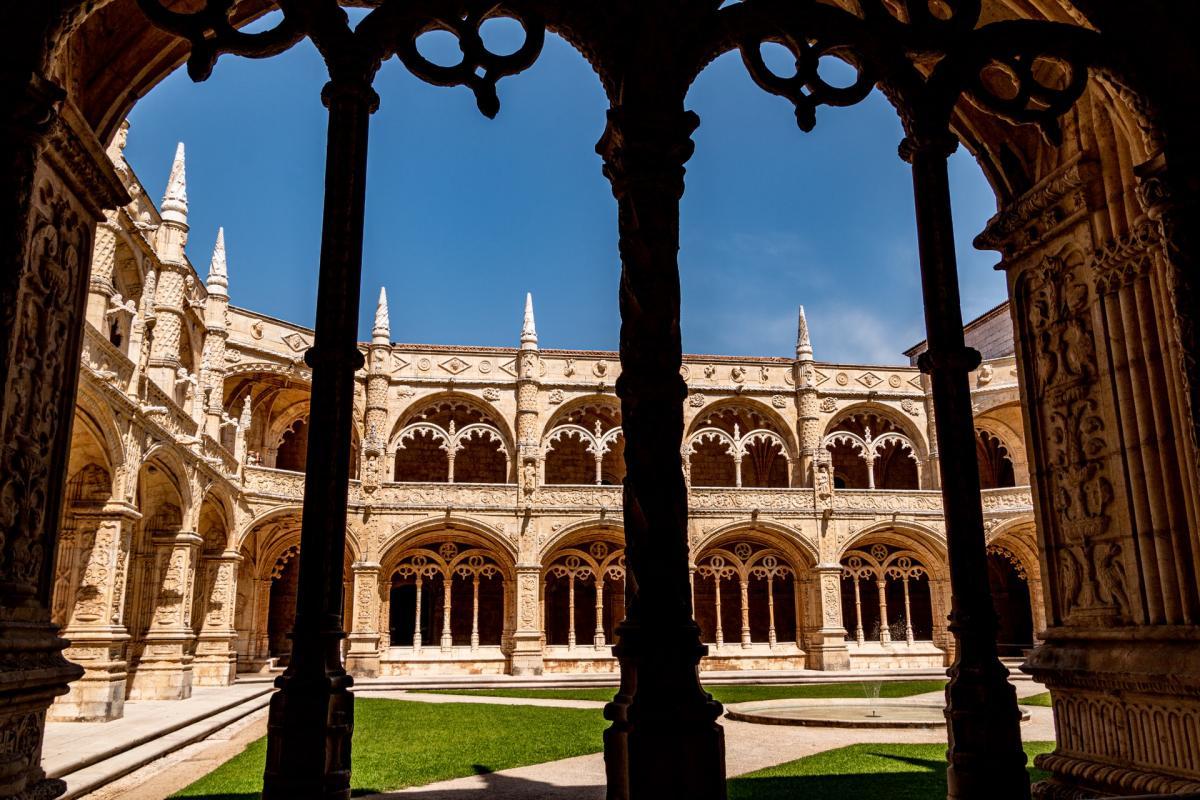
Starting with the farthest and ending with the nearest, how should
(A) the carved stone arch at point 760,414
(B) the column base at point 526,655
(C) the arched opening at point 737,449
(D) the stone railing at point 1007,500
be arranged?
1. (A) the carved stone arch at point 760,414
2. (C) the arched opening at point 737,449
3. (D) the stone railing at point 1007,500
4. (B) the column base at point 526,655

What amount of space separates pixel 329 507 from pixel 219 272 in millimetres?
17318

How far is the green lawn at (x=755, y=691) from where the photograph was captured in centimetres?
1457

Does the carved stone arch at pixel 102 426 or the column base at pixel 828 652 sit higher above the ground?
the carved stone arch at pixel 102 426

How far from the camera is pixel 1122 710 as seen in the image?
3.73 m

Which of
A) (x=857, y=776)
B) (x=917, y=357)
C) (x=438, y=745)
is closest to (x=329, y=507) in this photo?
(x=917, y=357)

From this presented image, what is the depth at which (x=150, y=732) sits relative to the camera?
916cm

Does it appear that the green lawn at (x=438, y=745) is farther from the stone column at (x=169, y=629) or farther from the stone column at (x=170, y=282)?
the stone column at (x=170, y=282)

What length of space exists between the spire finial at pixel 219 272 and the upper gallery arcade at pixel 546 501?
95 mm

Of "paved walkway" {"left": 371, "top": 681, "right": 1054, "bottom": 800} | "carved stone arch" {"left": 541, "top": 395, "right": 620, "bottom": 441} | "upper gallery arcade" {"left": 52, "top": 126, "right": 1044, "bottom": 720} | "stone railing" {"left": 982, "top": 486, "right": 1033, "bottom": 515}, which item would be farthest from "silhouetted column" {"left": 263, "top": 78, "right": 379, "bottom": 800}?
"stone railing" {"left": 982, "top": 486, "right": 1033, "bottom": 515}

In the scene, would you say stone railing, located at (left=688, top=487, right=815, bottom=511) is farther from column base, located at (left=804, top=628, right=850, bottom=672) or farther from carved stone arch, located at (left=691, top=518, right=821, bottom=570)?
column base, located at (left=804, top=628, right=850, bottom=672)

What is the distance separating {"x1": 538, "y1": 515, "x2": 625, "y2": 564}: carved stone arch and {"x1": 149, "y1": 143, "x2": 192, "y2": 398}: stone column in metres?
9.54

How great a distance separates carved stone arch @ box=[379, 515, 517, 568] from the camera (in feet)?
67.8

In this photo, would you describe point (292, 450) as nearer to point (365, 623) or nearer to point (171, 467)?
point (365, 623)

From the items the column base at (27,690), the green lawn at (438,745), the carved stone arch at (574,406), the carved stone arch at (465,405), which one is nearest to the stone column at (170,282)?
the green lawn at (438,745)
